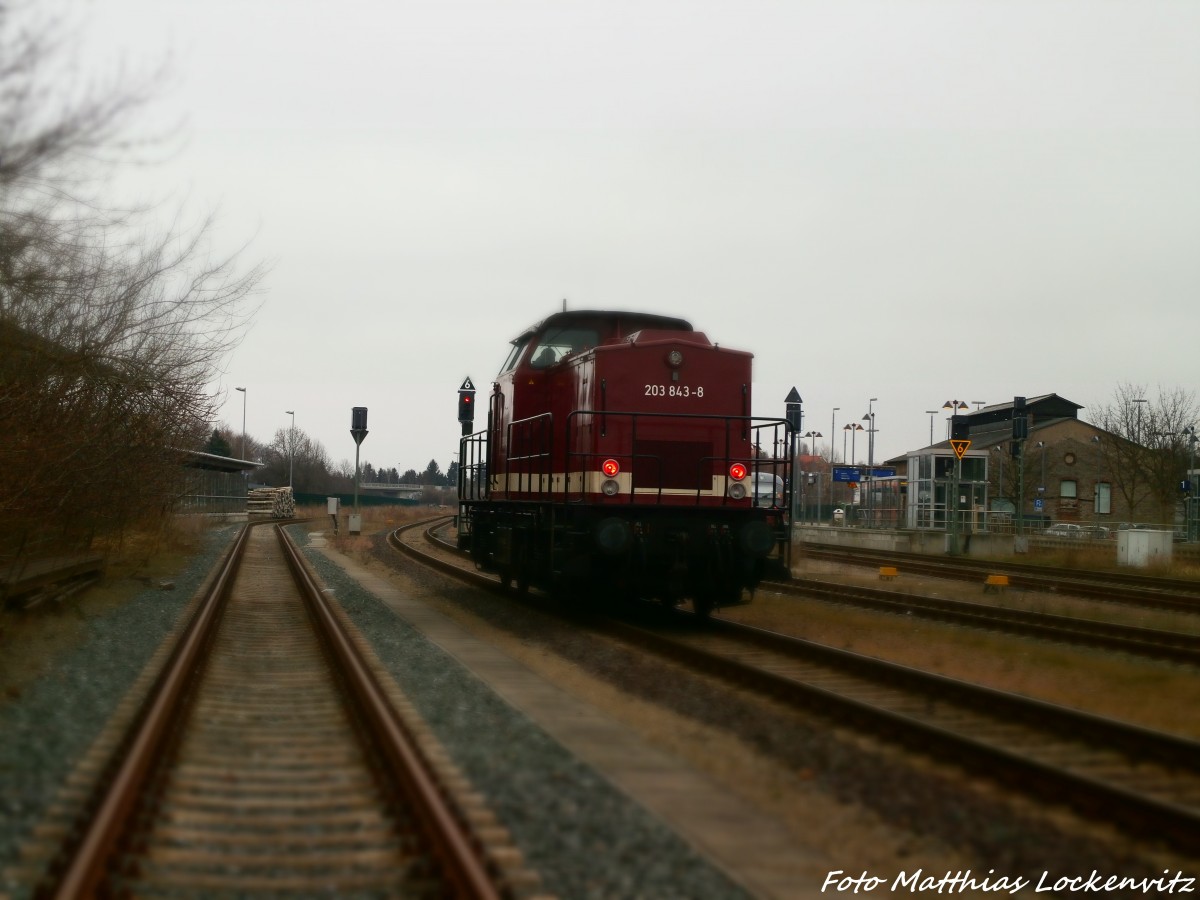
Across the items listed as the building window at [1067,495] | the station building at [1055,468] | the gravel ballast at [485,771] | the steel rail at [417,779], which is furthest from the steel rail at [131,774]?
the building window at [1067,495]

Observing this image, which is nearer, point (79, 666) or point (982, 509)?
point (79, 666)

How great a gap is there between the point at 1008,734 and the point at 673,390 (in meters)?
6.90

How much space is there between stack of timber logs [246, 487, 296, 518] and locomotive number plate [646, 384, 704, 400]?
50576 millimetres

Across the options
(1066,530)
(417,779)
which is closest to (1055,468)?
(1066,530)

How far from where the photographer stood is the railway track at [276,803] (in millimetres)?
4570

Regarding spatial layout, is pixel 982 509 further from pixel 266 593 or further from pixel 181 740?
pixel 181 740

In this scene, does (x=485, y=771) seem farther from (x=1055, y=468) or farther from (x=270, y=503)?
(x=1055, y=468)

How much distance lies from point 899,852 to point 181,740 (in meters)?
4.42

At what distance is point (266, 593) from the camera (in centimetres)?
1816

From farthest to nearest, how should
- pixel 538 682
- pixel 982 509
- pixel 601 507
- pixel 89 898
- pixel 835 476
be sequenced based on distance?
pixel 835 476, pixel 982 509, pixel 601 507, pixel 538 682, pixel 89 898

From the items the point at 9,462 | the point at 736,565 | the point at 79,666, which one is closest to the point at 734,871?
the point at 79,666

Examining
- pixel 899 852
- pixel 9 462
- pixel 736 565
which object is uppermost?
pixel 9 462

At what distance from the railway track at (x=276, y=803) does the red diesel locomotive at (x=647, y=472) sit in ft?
13.2

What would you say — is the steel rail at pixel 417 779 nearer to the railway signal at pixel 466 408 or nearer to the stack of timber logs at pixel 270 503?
the railway signal at pixel 466 408
